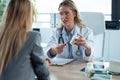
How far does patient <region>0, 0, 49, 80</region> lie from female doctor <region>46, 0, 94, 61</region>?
0.81 m

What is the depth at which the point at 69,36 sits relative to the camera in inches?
98.8

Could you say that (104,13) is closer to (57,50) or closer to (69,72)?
(57,50)

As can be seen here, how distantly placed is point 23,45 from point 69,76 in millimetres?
479

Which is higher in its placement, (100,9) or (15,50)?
(100,9)

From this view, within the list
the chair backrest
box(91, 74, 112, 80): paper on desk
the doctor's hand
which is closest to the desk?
box(91, 74, 112, 80): paper on desk

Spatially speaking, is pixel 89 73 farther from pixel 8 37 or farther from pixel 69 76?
pixel 8 37

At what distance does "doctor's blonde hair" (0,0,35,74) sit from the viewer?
54.2 inches

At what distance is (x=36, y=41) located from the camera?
1428 mm

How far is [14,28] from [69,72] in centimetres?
63

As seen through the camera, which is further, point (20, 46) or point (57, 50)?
point (57, 50)

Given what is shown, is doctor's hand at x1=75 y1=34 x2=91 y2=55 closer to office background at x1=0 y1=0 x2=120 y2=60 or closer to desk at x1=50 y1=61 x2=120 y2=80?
desk at x1=50 y1=61 x2=120 y2=80

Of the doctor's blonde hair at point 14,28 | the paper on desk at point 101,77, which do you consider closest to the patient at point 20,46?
the doctor's blonde hair at point 14,28

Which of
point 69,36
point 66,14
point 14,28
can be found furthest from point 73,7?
point 14,28

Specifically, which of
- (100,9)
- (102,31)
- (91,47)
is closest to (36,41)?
(91,47)
